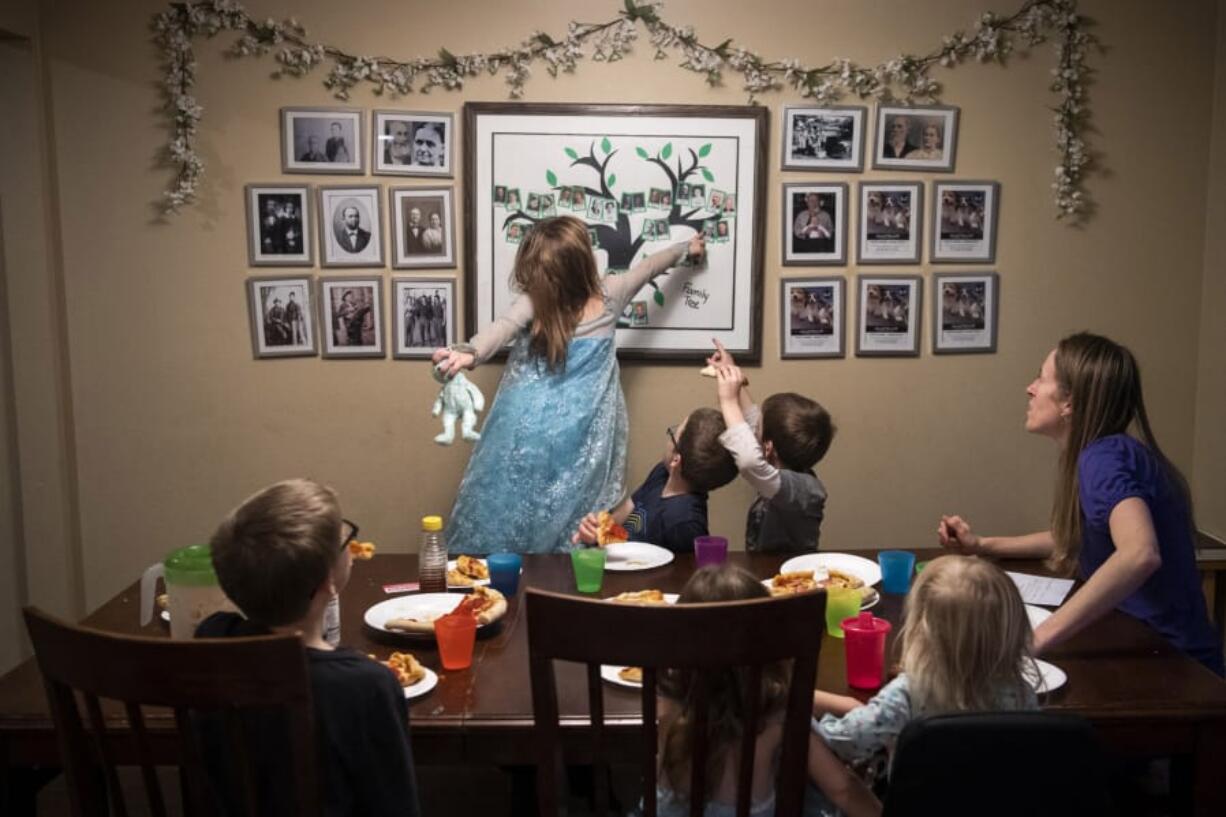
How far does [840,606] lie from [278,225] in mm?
2261

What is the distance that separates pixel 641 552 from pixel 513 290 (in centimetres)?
127

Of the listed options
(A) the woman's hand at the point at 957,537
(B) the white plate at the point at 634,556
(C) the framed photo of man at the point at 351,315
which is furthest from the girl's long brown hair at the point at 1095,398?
(C) the framed photo of man at the point at 351,315

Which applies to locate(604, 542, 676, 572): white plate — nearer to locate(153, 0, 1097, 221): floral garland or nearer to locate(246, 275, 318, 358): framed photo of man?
locate(246, 275, 318, 358): framed photo of man

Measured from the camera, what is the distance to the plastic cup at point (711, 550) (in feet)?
7.59

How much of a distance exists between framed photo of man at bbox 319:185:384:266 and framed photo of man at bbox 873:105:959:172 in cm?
158

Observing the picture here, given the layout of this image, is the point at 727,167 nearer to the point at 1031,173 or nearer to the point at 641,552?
the point at 1031,173

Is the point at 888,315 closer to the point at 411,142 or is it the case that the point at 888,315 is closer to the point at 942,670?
the point at 411,142

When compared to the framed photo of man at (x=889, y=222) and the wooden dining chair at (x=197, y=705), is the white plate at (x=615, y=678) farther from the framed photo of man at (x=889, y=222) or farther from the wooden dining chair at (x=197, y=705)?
the framed photo of man at (x=889, y=222)

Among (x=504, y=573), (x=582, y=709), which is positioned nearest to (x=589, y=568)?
(x=504, y=573)

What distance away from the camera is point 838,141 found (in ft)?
11.6

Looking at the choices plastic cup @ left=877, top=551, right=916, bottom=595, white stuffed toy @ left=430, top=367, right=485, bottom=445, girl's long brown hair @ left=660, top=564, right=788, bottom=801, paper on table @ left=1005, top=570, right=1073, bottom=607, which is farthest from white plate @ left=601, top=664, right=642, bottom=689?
white stuffed toy @ left=430, top=367, right=485, bottom=445

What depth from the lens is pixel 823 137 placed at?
3535 mm

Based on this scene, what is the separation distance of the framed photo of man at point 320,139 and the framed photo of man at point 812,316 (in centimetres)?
141

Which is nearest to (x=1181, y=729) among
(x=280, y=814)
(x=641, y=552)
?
(x=641, y=552)
